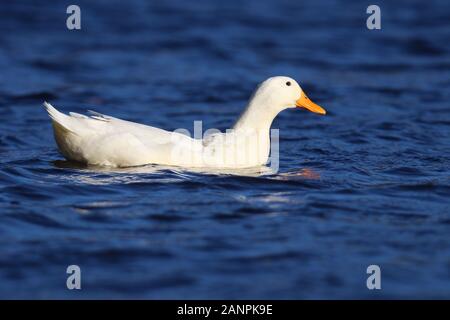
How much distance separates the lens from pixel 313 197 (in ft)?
29.6

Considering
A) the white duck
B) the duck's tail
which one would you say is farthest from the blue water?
the duck's tail

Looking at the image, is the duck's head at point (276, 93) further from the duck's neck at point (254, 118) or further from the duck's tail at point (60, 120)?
the duck's tail at point (60, 120)

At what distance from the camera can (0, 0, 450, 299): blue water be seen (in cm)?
699

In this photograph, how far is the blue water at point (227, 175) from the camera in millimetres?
6992

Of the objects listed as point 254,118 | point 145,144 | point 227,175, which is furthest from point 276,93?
point 145,144

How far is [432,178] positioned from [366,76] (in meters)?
7.75

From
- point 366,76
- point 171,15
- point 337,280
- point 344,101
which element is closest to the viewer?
point 337,280

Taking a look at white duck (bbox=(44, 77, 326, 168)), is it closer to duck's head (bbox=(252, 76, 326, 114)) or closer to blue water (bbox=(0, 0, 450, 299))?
duck's head (bbox=(252, 76, 326, 114))

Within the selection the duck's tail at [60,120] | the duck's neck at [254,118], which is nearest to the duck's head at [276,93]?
the duck's neck at [254,118]

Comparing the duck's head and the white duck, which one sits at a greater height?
the duck's head

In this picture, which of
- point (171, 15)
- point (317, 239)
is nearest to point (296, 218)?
point (317, 239)

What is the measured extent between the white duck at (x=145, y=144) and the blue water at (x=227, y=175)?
18cm

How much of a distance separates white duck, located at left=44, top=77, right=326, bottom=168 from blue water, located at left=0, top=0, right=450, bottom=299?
0.18 metres
